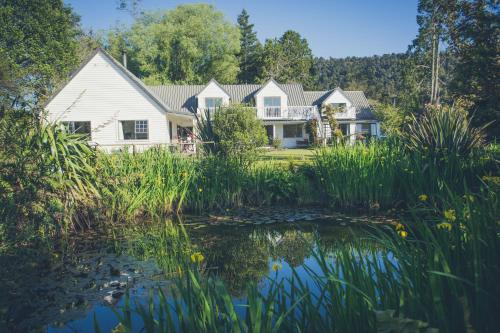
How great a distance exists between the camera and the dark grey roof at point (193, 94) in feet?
113

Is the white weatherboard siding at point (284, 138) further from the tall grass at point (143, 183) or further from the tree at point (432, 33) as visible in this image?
the tall grass at point (143, 183)

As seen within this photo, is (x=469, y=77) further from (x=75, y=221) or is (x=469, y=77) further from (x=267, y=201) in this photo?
(x=75, y=221)

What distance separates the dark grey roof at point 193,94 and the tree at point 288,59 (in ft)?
41.7

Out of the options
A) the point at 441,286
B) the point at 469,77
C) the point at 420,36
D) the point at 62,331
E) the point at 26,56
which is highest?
the point at 420,36

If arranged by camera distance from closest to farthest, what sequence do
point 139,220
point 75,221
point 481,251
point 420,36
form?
point 481,251, point 75,221, point 139,220, point 420,36

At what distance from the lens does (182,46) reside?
145 ft

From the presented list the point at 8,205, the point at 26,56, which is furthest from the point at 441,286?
the point at 26,56

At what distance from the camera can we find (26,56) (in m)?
30.4

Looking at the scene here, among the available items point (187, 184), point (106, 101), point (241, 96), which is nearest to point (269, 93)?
point (241, 96)

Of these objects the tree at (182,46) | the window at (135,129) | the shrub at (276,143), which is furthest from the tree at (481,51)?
the tree at (182,46)

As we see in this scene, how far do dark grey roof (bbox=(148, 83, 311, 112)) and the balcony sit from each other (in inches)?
47.0

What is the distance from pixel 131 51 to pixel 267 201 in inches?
1621

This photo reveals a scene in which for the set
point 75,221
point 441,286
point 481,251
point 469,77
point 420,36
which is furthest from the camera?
point 420,36

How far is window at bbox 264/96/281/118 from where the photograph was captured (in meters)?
36.2
